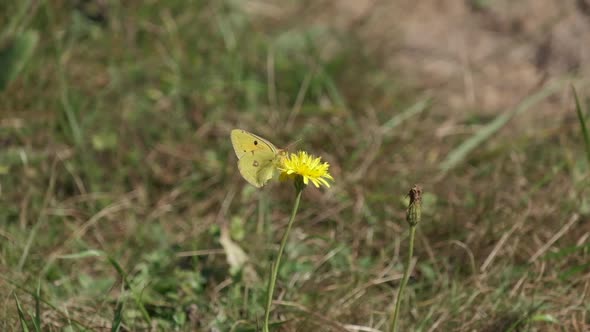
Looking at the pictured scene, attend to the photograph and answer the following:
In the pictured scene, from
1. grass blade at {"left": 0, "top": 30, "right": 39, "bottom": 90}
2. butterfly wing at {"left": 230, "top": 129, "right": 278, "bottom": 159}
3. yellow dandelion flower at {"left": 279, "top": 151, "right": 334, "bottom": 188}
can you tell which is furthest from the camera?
grass blade at {"left": 0, "top": 30, "right": 39, "bottom": 90}

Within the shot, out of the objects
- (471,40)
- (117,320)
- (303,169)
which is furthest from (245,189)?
(471,40)

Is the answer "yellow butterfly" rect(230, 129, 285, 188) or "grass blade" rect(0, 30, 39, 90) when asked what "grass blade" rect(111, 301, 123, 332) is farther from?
"grass blade" rect(0, 30, 39, 90)

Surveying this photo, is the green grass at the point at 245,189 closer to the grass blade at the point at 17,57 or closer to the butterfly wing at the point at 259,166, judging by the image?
the grass blade at the point at 17,57

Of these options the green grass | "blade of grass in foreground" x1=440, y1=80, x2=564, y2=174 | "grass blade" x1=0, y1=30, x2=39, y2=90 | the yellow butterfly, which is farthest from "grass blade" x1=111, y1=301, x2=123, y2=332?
"blade of grass in foreground" x1=440, y1=80, x2=564, y2=174

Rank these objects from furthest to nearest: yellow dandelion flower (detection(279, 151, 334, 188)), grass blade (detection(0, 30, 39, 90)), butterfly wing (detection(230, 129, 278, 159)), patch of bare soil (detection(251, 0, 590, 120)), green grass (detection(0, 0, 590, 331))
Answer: patch of bare soil (detection(251, 0, 590, 120))
grass blade (detection(0, 30, 39, 90))
green grass (detection(0, 0, 590, 331))
butterfly wing (detection(230, 129, 278, 159))
yellow dandelion flower (detection(279, 151, 334, 188))

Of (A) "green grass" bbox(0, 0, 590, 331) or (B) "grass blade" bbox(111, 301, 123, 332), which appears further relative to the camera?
(A) "green grass" bbox(0, 0, 590, 331)

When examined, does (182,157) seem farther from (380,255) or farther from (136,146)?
(380,255)

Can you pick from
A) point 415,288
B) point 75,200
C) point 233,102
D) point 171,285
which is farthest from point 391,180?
point 75,200
